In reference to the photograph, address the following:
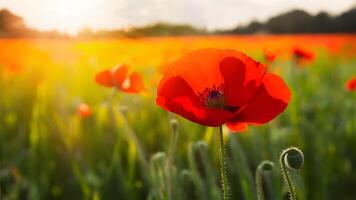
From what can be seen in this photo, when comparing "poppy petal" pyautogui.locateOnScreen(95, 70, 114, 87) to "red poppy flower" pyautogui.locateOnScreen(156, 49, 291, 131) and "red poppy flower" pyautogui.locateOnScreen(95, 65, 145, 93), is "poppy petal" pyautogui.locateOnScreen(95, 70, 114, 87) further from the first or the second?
"red poppy flower" pyautogui.locateOnScreen(156, 49, 291, 131)

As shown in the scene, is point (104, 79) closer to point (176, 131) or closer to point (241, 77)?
point (176, 131)

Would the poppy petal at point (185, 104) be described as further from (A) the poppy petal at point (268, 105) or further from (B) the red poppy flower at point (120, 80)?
(B) the red poppy flower at point (120, 80)

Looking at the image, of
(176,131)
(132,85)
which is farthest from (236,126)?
(132,85)

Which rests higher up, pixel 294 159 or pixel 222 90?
pixel 222 90

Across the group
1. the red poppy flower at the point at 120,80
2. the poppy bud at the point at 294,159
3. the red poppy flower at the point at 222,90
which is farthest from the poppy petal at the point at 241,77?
the red poppy flower at the point at 120,80

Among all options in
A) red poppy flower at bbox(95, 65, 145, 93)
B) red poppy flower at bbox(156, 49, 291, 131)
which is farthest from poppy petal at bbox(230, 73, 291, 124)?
red poppy flower at bbox(95, 65, 145, 93)

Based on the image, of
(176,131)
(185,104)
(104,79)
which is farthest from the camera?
(104,79)

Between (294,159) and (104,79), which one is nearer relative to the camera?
(294,159)

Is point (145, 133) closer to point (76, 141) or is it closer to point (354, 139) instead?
point (76, 141)
